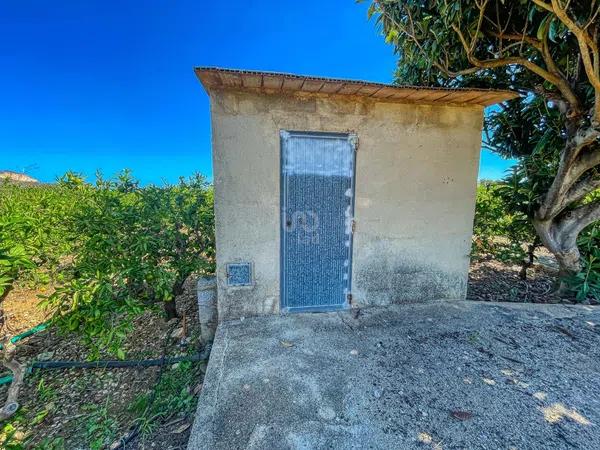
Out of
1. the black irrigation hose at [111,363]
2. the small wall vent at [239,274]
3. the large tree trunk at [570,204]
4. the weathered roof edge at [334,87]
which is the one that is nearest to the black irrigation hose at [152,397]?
the black irrigation hose at [111,363]

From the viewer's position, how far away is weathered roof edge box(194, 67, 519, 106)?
2508mm

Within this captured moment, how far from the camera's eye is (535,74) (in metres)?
3.79

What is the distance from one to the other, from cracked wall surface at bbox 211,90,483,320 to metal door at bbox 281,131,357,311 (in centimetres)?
11

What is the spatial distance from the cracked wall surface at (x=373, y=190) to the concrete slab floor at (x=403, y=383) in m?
0.52

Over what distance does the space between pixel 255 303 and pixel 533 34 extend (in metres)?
4.87

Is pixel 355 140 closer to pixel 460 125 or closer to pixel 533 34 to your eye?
pixel 460 125

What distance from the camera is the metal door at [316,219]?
3.12 meters

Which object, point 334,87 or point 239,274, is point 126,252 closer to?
point 239,274

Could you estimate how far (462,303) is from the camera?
369 cm

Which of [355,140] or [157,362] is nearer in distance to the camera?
[157,362]

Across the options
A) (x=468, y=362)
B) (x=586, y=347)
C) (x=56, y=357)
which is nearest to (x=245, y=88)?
(x=468, y=362)

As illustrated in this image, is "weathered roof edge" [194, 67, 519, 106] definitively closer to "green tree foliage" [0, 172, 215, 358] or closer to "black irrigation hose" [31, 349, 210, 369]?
"green tree foliage" [0, 172, 215, 358]

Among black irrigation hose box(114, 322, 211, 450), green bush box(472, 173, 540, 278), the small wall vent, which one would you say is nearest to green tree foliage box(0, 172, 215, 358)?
the small wall vent

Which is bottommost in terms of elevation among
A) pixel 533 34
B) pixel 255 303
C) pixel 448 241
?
pixel 255 303
